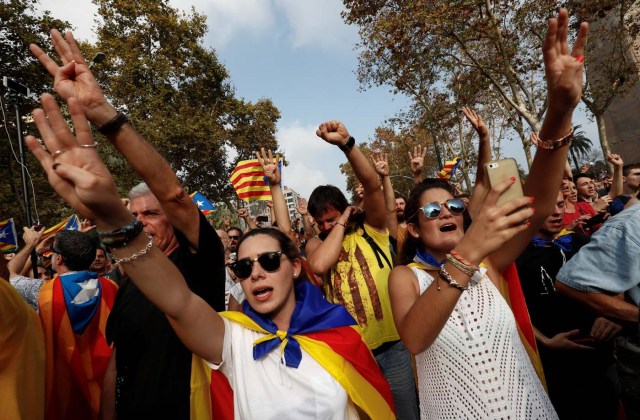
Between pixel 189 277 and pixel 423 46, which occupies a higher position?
pixel 423 46

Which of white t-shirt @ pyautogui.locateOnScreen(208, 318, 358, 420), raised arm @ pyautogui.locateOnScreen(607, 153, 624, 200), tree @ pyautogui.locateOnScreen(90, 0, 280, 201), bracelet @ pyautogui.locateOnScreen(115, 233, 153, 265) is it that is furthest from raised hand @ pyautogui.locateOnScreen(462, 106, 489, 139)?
tree @ pyautogui.locateOnScreen(90, 0, 280, 201)

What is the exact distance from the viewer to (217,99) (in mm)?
21547

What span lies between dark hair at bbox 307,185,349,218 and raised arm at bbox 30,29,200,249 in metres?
1.94

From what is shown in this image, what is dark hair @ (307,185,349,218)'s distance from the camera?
3682mm

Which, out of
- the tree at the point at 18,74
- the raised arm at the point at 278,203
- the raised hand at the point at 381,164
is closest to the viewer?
the raised arm at the point at 278,203

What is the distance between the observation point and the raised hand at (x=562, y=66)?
60.8 inches

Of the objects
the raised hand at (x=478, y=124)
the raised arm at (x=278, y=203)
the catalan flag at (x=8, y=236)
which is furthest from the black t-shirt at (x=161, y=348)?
the catalan flag at (x=8, y=236)

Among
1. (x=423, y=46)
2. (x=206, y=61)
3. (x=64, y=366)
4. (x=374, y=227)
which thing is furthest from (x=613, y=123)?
(x=64, y=366)

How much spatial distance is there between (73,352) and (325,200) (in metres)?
2.27

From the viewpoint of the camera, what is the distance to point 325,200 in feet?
12.1

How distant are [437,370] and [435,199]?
0.84m

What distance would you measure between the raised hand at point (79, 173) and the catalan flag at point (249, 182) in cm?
608

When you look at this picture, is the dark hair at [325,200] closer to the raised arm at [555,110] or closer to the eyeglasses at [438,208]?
the eyeglasses at [438,208]

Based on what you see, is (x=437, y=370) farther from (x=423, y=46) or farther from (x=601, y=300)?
(x=423, y=46)
